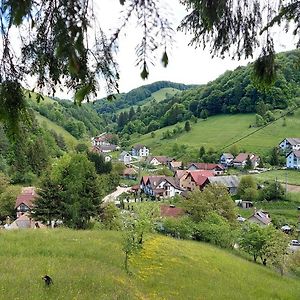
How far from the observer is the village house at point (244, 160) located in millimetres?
73312

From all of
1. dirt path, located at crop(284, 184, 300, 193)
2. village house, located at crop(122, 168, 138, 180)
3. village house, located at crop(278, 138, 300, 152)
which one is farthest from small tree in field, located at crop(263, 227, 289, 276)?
village house, located at crop(278, 138, 300, 152)

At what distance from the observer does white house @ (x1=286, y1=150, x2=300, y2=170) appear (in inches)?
2650

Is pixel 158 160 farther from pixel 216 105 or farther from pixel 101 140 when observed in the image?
pixel 101 140

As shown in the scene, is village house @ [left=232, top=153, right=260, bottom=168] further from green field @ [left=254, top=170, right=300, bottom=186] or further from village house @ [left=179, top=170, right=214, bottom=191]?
village house @ [left=179, top=170, right=214, bottom=191]

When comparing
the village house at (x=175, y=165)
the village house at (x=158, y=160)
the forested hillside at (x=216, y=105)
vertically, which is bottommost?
the village house at (x=175, y=165)

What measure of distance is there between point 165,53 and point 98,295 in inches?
379

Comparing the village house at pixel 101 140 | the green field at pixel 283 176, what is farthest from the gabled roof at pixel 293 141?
the village house at pixel 101 140

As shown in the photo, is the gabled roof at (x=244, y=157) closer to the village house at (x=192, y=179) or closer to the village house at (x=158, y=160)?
the village house at (x=192, y=179)

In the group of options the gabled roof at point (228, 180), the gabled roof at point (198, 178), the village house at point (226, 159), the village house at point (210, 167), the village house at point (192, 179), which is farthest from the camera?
the village house at point (226, 159)

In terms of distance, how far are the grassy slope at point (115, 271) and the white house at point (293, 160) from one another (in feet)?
160

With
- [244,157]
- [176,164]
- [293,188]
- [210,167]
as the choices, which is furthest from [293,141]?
[293,188]

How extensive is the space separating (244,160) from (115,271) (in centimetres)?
6429

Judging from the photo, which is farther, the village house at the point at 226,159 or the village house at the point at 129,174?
the village house at the point at 226,159

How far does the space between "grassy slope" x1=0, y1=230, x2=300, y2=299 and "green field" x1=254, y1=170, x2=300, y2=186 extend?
3811 cm
